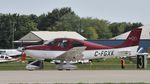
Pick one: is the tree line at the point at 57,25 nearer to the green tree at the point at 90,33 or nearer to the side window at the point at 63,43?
the green tree at the point at 90,33

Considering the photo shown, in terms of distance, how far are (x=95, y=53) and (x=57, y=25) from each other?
115359 millimetres

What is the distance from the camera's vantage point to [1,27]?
139m

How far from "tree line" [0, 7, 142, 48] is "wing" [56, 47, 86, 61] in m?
95.3

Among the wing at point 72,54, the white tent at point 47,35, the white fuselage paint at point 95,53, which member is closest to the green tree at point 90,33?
the white tent at point 47,35

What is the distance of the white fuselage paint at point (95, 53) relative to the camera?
37.5 metres

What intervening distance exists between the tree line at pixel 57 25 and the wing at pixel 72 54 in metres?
95.3

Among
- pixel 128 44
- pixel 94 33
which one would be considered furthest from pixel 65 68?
pixel 94 33

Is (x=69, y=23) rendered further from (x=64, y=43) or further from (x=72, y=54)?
(x=72, y=54)

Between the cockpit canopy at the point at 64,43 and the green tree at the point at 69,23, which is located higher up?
the green tree at the point at 69,23

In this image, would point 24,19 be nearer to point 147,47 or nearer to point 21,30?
point 21,30

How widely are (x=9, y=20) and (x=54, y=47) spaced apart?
106m

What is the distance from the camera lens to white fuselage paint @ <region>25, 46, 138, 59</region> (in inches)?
1478

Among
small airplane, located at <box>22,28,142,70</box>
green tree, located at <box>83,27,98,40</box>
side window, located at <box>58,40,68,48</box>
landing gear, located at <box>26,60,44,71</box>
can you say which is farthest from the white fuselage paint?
green tree, located at <box>83,27,98,40</box>

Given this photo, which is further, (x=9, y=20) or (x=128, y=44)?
(x=9, y=20)
